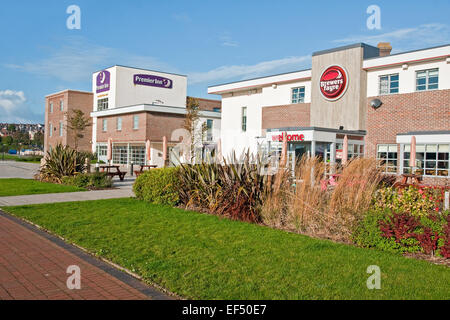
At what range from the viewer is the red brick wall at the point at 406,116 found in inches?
808

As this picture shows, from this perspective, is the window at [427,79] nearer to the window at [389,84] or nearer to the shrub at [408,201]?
the window at [389,84]

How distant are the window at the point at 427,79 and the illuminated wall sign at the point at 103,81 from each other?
115 feet

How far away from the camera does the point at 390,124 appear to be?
22547 millimetres

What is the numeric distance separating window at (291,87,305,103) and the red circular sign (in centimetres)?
229

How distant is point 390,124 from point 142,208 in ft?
54.3

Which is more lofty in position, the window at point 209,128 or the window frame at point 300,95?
the window frame at point 300,95


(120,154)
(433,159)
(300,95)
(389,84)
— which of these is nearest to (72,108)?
(120,154)

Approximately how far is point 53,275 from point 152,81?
45623 mm

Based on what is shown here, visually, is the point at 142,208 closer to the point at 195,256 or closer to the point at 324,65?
the point at 195,256

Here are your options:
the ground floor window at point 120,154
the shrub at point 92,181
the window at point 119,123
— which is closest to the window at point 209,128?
the ground floor window at point 120,154

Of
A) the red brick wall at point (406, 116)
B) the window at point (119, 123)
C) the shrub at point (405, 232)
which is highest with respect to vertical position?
the window at point (119, 123)

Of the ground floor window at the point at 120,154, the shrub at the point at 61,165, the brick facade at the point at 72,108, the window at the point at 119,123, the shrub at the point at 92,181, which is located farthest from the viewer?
the brick facade at the point at 72,108
